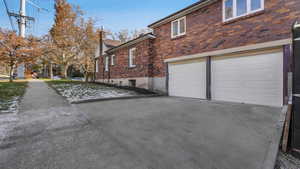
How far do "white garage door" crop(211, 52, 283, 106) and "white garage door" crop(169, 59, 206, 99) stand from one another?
2.02ft

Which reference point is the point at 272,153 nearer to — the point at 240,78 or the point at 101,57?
the point at 240,78

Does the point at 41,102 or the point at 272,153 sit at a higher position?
the point at 41,102

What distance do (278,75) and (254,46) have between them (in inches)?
52.8

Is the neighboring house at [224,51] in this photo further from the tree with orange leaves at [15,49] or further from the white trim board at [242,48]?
the tree with orange leaves at [15,49]

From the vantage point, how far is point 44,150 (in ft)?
7.56

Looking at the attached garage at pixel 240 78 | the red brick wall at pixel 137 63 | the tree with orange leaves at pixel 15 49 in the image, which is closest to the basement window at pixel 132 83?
the red brick wall at pixel 137 63

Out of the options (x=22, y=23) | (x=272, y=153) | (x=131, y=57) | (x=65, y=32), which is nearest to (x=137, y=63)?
(x=131, y=57)

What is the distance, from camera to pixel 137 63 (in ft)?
35.7

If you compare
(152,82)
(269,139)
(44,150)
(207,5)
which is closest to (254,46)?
(207,5)

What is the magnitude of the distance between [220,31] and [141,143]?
6358 millimetres

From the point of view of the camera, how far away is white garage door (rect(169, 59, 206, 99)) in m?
7.42

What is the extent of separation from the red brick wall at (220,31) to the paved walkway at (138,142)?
127 inches

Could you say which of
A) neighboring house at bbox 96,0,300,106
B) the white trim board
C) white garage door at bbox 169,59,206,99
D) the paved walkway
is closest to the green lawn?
the paved walkway

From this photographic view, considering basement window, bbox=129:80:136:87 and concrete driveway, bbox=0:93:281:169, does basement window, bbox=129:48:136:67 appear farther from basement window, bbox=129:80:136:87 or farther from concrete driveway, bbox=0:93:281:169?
Result: concrete driveway, bbox=0:93:281:169
